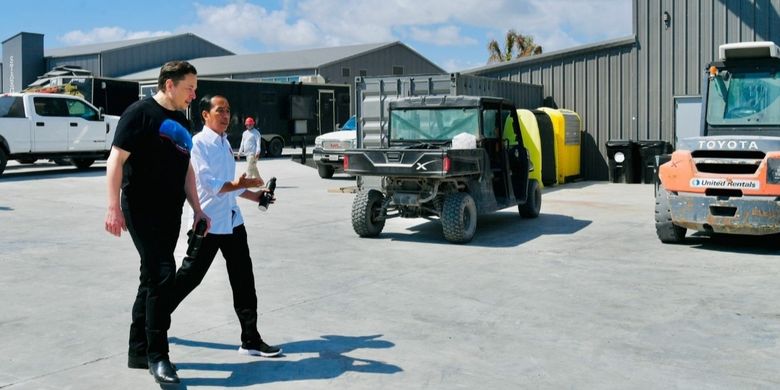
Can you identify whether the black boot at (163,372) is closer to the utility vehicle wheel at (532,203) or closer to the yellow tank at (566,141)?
the utility vehicle wheel at (532,203)

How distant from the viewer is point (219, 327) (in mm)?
6324

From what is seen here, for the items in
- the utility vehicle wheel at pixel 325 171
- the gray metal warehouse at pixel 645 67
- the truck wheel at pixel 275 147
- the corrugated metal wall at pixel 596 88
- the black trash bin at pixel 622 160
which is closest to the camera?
the gray metal warehouse at pixel 645 67

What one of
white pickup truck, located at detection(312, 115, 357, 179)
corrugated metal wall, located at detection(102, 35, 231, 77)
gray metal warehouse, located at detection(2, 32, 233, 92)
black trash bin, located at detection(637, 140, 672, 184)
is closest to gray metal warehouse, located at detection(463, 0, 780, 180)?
black trash bin, located at detection(637, 140, 672, 184)

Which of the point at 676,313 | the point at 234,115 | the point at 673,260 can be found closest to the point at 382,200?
the point at 673,260

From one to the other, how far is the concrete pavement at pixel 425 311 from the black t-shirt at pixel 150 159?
1031 millimetres

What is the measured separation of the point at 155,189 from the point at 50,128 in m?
18.3

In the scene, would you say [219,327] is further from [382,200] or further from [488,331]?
[382,200]

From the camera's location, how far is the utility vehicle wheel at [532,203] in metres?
13.0

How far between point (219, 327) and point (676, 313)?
11.5 feet

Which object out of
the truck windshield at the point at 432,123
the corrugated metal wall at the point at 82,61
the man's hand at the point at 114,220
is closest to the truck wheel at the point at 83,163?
the truck windshield at the point at 432,123

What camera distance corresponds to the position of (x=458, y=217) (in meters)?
10.5

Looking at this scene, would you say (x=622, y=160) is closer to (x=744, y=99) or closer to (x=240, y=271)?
(x=744, y=99)

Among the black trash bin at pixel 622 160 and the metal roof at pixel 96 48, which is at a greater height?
the metal roof at pixel 96 48

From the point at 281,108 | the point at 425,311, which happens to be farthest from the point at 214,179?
the point at 281,108
